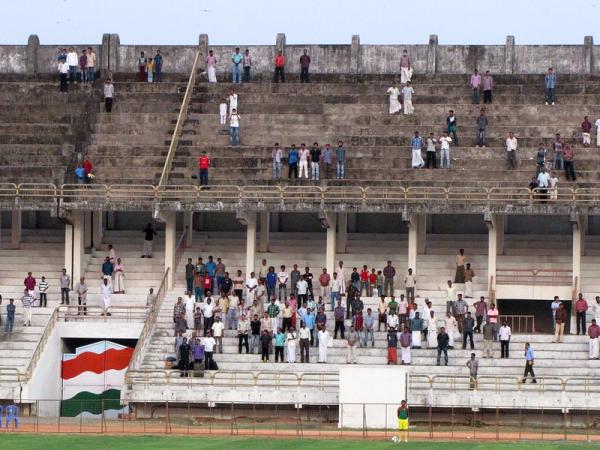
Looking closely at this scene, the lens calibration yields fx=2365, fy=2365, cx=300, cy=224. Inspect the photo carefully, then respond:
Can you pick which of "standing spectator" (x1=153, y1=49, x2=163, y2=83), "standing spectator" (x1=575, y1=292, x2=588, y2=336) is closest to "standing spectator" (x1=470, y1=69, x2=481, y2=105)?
"standing spectator" (x1=575, y1=292, x2=588, y2=336)

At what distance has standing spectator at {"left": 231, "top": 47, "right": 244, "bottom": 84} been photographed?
84.1 meters

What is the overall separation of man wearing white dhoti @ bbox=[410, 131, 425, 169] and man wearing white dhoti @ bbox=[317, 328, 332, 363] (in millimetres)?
8754

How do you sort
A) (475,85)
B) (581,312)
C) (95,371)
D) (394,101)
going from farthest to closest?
(475,85), (394,101), (95,371), (581,312)

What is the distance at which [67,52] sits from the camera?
8556 cm

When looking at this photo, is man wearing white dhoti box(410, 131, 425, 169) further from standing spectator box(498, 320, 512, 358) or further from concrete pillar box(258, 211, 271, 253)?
standing spectator box(498, 320, 512, 358)

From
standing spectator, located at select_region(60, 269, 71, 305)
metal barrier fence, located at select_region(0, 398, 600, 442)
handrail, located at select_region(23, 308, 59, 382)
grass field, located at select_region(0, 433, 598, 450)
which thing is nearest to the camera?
grass field, located at select_region(0, 433, 598, 450)

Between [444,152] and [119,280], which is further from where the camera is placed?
[444,152]

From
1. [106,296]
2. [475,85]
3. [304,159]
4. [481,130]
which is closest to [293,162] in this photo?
[304,159]

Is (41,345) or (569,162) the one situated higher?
(569,162)

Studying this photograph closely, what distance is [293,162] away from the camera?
255 ft

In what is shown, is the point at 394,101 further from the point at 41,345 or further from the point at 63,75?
the point at 41,345

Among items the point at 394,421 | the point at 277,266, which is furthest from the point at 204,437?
the point at 277,266

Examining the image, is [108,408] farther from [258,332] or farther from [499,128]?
[499,128]

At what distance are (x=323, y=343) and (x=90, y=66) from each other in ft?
60.8
